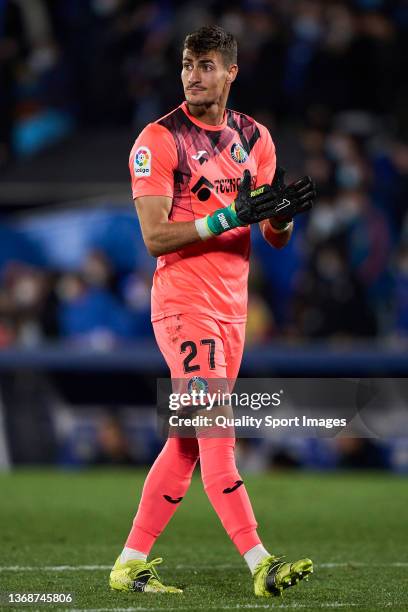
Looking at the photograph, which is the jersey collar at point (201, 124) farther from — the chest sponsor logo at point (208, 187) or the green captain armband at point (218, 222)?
A: the green captain armband at point (218, 222)

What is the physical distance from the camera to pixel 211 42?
17.0 feet

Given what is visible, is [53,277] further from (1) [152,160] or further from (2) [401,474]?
(1) [152,160]

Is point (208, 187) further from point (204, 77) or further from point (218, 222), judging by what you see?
point (204, 77)

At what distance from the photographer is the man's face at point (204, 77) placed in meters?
5.19

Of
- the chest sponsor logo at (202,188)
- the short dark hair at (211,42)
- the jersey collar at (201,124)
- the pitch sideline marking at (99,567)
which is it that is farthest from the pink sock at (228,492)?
the short dark hair at (211,42)

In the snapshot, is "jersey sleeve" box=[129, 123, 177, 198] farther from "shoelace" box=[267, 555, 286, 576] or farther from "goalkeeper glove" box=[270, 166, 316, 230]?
"shoelace" box=[267, 555, 286, 576]

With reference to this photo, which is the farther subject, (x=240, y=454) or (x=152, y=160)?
(x=240, y=454)

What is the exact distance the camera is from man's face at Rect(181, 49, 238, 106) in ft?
17.0

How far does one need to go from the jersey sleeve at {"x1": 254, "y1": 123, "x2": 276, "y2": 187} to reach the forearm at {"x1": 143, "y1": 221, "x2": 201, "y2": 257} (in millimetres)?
615

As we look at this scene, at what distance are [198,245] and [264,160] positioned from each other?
0.59m

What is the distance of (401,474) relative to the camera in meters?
11.4

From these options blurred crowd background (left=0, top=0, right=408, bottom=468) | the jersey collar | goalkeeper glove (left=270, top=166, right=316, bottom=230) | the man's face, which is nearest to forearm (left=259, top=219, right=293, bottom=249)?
goalkeeper glove (left=270, top=166, right=316, bottom=230)

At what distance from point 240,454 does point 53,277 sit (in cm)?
300

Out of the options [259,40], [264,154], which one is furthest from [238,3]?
[264,154]
